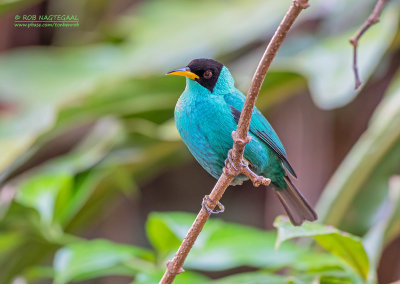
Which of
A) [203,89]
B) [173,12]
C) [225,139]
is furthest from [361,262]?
[173,12]

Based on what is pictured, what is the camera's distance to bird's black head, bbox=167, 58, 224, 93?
3.94 ft

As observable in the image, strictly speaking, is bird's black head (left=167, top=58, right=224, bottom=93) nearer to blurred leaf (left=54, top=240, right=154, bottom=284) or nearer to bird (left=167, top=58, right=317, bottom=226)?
bird (left=167, top=58, right=317, bottom=226)

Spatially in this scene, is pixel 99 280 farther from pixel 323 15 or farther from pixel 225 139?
pixel 225 139

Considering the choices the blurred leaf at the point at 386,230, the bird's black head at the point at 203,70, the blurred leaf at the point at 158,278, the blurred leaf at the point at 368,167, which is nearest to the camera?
the bird's black head at the point at 203,70

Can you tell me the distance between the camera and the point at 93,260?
5.15 ft

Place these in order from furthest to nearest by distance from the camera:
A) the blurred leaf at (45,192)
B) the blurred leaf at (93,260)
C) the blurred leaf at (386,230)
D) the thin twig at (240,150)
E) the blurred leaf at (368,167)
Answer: the blurred leaf at (368,167), the blurred leaf at (45,192), the blurred leaf at (386,230), the blurred leaf at (93,260), the thin twig at (240,150)

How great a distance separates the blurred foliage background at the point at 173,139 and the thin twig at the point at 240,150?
10.4 inches

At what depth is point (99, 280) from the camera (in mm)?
3930

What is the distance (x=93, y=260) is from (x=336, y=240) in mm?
635

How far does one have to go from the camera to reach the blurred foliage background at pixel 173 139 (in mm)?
1677

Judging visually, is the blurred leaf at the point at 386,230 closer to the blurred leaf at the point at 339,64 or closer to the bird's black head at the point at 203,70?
the blurred leaf at the point at 339,64

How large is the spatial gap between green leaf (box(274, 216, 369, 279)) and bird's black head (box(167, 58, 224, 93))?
1.10 feet

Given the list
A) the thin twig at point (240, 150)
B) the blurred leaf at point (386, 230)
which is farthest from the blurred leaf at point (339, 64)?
the thin twig at point (240, 150)

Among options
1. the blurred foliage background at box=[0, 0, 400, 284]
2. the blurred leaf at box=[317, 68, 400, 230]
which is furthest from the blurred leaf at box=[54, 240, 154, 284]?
the blurred leaf at box=[317, 68, 400, 230]
